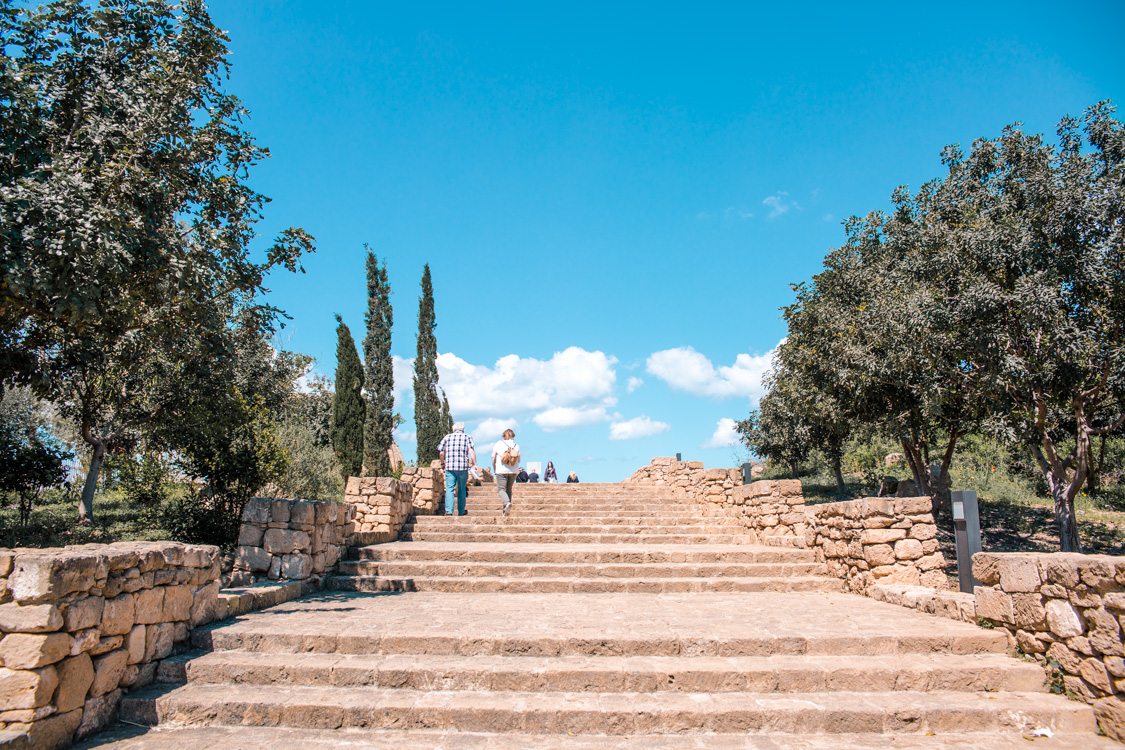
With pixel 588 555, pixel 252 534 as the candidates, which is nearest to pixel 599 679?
pixel 588 555

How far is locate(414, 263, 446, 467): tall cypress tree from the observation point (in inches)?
1046

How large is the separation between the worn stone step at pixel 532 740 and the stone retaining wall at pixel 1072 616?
0.34 metres

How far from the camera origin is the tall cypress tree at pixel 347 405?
21250 mm

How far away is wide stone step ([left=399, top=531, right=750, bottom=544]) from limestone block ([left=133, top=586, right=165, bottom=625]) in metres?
5.48

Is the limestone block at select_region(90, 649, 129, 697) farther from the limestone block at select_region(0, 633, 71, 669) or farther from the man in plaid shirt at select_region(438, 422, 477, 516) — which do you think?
the man in plaid shirt at select_region(438, 422, 477, 516)

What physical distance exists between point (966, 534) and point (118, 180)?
8.81 metres

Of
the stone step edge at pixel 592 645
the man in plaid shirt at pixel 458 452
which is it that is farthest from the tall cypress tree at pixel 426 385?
the stone step edge at pixel 592 645

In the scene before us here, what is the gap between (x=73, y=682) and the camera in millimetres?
3775

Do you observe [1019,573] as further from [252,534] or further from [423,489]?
[423,489]

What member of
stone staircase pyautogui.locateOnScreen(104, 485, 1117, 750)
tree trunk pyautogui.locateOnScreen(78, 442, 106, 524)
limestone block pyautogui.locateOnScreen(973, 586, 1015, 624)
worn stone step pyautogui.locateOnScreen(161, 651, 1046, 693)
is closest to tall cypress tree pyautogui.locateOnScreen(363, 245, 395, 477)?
tree trunk pyautogui.locateOnScreen(78, 442, 106, 524)

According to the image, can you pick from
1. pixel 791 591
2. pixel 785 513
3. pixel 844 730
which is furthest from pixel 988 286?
pixel 844 730

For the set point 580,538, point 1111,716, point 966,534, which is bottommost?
point 1111,716

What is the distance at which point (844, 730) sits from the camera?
4.03m

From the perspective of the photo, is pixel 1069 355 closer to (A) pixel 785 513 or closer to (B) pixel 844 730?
(A) pixel 785 513
